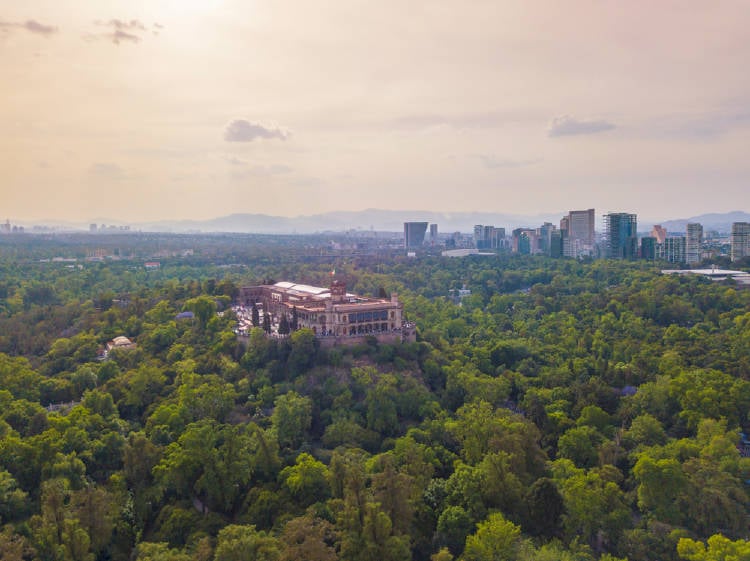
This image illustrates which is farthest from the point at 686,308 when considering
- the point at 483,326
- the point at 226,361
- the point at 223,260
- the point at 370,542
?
the point at 223,260

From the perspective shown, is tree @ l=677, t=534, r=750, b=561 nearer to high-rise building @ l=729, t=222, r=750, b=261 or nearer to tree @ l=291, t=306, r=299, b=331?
tree @ l=291, t=306, r=299, b=331

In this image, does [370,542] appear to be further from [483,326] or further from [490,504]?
[483,326]

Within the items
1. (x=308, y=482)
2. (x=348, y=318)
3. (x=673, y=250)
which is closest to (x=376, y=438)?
(x=308, y=482)

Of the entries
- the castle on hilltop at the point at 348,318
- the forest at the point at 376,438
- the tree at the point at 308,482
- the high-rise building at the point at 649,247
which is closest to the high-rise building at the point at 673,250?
the high-rise building at the point at 649,247

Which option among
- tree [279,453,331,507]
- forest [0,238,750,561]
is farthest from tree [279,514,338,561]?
tree [279,453,331,507]

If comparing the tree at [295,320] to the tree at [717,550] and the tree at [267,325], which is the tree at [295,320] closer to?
the tree at [267,325]

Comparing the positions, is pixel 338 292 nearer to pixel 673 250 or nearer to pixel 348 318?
pixel 348 318
